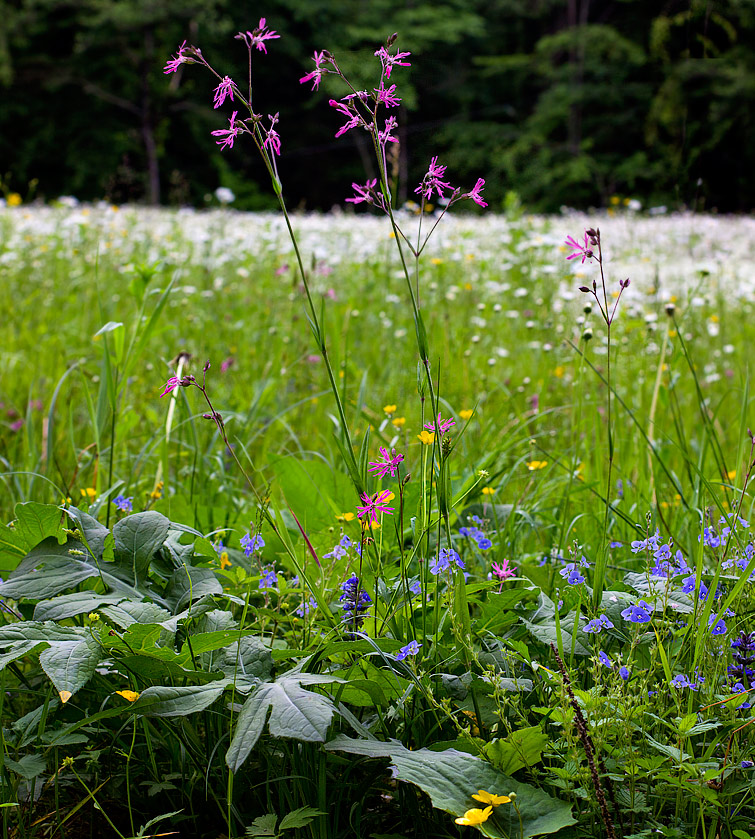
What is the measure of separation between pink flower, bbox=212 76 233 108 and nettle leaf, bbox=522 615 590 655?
71 cm

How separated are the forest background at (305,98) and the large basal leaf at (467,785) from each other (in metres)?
17.6

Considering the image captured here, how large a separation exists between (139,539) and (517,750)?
1.72 ft

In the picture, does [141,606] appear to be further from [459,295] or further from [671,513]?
[459,295]

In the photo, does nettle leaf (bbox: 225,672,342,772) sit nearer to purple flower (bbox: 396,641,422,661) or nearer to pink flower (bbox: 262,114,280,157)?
purple flower (bbox: 396,641,422,661)

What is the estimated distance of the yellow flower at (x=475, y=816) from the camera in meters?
0.66

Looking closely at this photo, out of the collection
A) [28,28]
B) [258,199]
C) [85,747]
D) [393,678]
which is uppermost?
[28,28]

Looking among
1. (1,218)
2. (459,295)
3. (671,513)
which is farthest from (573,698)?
(1,218)

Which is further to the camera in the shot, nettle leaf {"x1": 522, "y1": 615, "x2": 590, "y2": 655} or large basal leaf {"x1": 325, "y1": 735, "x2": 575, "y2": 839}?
nettle leaf {"x1": 522, "y1": 615, "x2": 590, "y2": 655}

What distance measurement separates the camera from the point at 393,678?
87cm

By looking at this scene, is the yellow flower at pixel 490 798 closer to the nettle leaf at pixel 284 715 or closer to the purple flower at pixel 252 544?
A: the nettle leaf at pixel 284 715

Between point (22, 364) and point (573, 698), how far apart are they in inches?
95.3

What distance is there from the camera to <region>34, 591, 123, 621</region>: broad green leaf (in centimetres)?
82

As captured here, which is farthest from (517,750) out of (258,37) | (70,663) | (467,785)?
(258,37)

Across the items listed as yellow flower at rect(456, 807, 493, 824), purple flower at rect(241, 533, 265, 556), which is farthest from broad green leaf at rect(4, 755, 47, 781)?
yellow flower at rect(456, 807, 493, 824)
